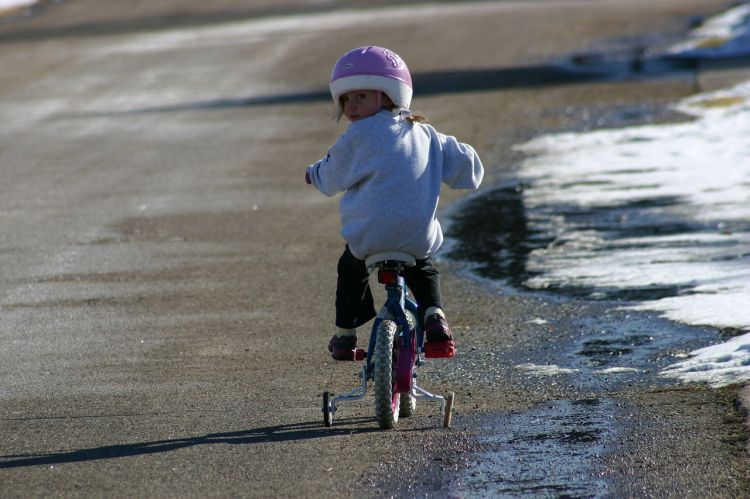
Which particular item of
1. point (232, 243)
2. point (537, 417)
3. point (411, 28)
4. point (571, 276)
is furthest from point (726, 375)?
point (411, 28)

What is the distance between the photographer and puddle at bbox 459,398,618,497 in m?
5.05

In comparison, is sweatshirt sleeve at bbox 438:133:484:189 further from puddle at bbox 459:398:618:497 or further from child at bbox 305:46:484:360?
puddle at bbox 459:398:618:497

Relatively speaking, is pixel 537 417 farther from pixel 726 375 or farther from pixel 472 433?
pixel 726 375

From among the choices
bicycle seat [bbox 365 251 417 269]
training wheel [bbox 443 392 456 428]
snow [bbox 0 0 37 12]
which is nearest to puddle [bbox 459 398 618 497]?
training wheel [bbox 443 392 456 428]

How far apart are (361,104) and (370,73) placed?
168 mm

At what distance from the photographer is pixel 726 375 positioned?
21.2 ft

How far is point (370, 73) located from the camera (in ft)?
19.0

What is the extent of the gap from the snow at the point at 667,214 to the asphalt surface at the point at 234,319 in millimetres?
529

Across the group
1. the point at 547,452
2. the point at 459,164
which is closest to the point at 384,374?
the point at 547,452

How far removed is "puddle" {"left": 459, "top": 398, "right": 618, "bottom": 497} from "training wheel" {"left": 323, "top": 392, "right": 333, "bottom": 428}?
691 mm

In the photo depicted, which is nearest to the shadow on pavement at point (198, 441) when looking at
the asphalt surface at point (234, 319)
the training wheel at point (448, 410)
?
the asphalt surface at point (234, 319)

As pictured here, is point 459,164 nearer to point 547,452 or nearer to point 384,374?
point 384,374

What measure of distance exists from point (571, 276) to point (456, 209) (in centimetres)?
269

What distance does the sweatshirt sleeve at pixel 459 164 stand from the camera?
603 centimetres
